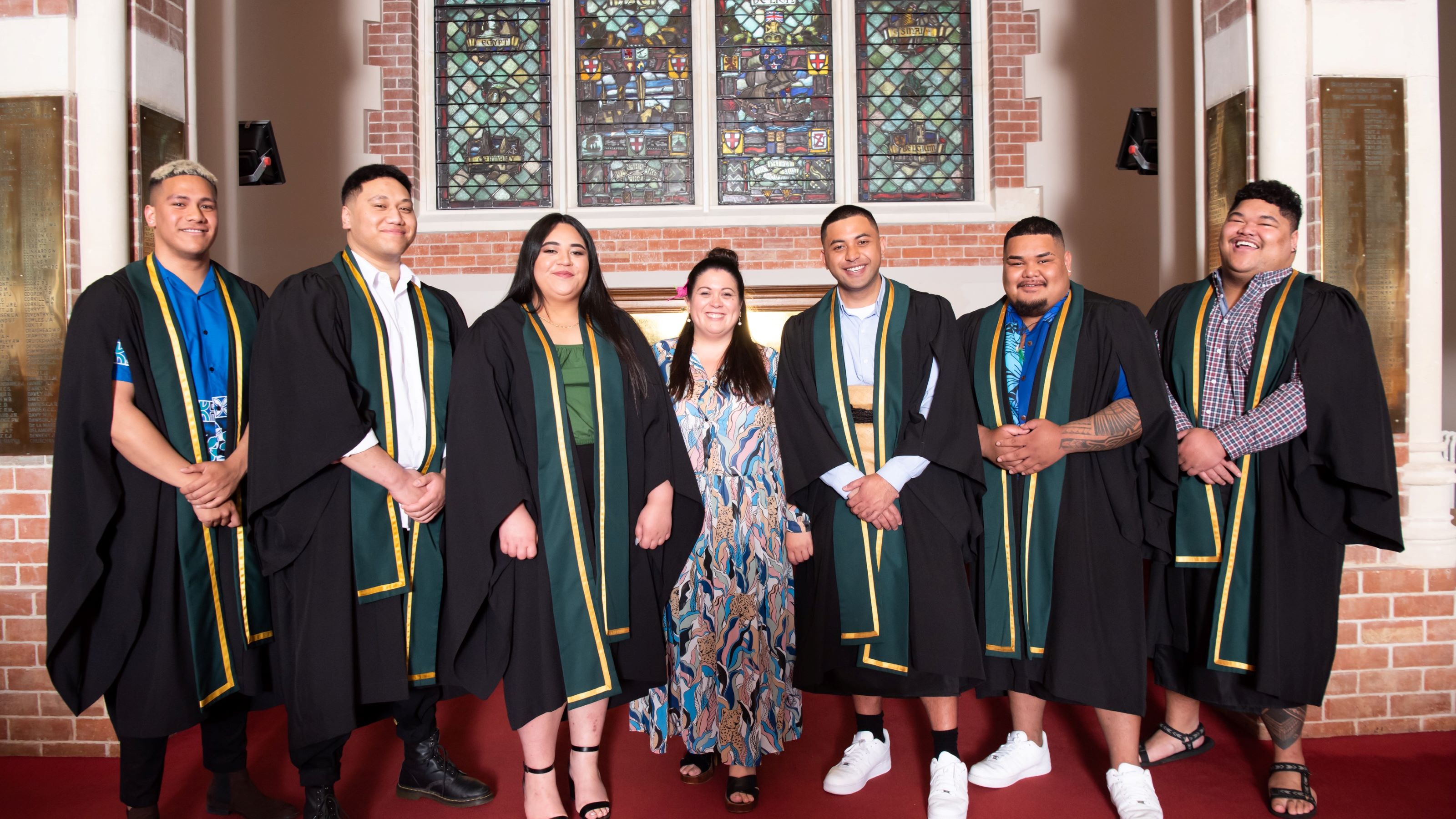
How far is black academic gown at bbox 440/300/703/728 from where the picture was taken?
2484 millimetres

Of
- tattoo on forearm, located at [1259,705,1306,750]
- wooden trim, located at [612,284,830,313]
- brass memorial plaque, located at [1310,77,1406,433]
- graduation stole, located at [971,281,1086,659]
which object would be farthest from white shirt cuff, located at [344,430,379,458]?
wooden trim, located at [612,284,830,313]

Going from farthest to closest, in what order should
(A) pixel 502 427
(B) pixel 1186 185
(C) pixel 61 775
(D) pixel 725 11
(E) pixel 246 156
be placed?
(D) pixel 725 11
(E) pixel 246 156
(B) pixel 1186 185
(C) pixel 61 775
(A) pixel 502 427

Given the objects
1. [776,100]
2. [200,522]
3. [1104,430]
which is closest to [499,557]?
[200,522]

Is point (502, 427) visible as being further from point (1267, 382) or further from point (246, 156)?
point (246, 156)

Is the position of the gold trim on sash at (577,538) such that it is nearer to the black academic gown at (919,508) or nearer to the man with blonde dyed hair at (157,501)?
the black academic gown at (919,508)

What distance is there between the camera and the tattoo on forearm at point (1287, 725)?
2.87 m

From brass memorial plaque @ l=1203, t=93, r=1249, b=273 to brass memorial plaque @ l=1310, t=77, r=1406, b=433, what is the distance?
0.25 m

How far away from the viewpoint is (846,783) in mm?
2957

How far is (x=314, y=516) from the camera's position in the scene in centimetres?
251

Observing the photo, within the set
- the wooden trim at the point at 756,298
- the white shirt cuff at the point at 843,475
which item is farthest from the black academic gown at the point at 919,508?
the wooden trim at the point at 756,298

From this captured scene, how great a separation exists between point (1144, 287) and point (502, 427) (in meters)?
4.97

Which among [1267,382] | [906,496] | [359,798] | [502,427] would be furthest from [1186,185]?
[359,798]

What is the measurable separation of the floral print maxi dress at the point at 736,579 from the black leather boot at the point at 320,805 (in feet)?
3.51

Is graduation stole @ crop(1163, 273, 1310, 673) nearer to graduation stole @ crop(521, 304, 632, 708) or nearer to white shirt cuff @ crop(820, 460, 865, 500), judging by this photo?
white shirt cuff @ crop(820, 460, 865, 500)
